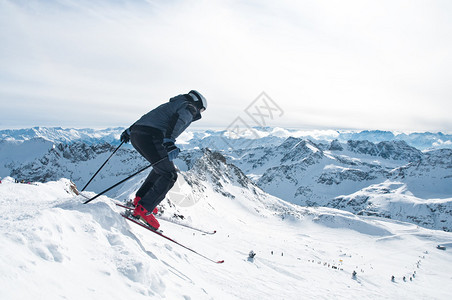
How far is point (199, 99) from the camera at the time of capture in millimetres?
7332

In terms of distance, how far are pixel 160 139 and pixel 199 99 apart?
160 centimetres

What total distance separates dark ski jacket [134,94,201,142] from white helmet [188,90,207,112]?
155 millimetres

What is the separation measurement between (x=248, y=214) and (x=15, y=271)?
7907cm

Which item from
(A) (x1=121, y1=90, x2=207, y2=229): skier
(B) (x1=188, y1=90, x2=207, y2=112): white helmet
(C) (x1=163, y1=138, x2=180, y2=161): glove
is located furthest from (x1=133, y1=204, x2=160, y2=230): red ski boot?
(B) (x1=188, y1=90, x2=207, y2=112): white helmet

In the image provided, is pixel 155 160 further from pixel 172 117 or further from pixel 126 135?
pixel 126 135

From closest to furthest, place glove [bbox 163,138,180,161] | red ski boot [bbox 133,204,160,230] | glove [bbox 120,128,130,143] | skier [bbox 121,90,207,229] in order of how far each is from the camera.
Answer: glove [bbox 163,138,180,161] < skier [bbox 121,90,207,229] < red ski boot [bbox 133,204,160,230] < glove [bbox 120,128,130,143]

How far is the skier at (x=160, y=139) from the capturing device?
6719mm

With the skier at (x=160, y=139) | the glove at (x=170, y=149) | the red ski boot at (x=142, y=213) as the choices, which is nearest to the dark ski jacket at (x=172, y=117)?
the skier at (x=160, y=139)

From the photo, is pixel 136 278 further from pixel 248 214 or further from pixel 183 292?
pixel 248 214

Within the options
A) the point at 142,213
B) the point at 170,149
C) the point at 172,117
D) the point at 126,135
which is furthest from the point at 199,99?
the point at 142,213

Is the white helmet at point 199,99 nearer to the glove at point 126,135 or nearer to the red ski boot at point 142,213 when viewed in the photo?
the glove at point 126,135

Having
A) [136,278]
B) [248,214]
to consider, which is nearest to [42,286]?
[136,278]

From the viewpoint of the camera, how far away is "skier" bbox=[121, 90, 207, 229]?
6719 millimetres

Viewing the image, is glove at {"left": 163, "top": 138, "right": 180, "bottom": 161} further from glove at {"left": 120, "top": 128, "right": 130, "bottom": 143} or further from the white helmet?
glove at {"left": 120, "top": 128, "right": 130, "bottom": 143}
